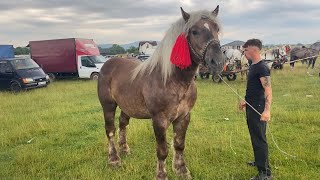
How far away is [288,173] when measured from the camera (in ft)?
16.4

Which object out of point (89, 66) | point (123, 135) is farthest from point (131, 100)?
point (89, 66)

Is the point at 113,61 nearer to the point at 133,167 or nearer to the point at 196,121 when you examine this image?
the point at 133,167

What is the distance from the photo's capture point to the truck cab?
74.4 ft

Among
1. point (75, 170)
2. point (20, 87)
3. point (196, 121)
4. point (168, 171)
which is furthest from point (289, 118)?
point (20, 87)

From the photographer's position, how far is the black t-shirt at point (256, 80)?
458 centimetres

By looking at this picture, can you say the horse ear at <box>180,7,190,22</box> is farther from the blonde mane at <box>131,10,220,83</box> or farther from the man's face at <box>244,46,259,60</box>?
the man's face at <box>244,46,259,60</box>

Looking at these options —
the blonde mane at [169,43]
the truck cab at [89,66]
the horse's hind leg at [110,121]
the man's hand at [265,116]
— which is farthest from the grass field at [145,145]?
the truck cab at [89,66]

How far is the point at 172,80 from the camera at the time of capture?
14.6 feet

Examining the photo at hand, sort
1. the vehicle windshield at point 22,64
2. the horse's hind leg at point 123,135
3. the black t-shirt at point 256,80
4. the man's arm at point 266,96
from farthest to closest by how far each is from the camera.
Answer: the vehicle windshield at point 22,64, the horse's hind leg at point 123,135, the black t-shirt at point 256,80, the man's arm at point 266,96

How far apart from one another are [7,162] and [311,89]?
12.2 metres

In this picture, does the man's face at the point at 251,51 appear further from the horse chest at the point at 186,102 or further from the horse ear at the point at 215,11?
the horse chest at the point at 186,102

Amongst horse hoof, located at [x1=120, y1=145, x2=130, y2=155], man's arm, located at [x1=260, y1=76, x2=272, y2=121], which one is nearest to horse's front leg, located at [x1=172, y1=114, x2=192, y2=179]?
man's arm, located at [x1=260, y1=76, x2=272, y2=121]

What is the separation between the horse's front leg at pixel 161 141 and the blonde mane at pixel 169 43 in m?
0.61

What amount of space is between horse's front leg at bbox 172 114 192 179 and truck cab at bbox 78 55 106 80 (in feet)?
59.4
